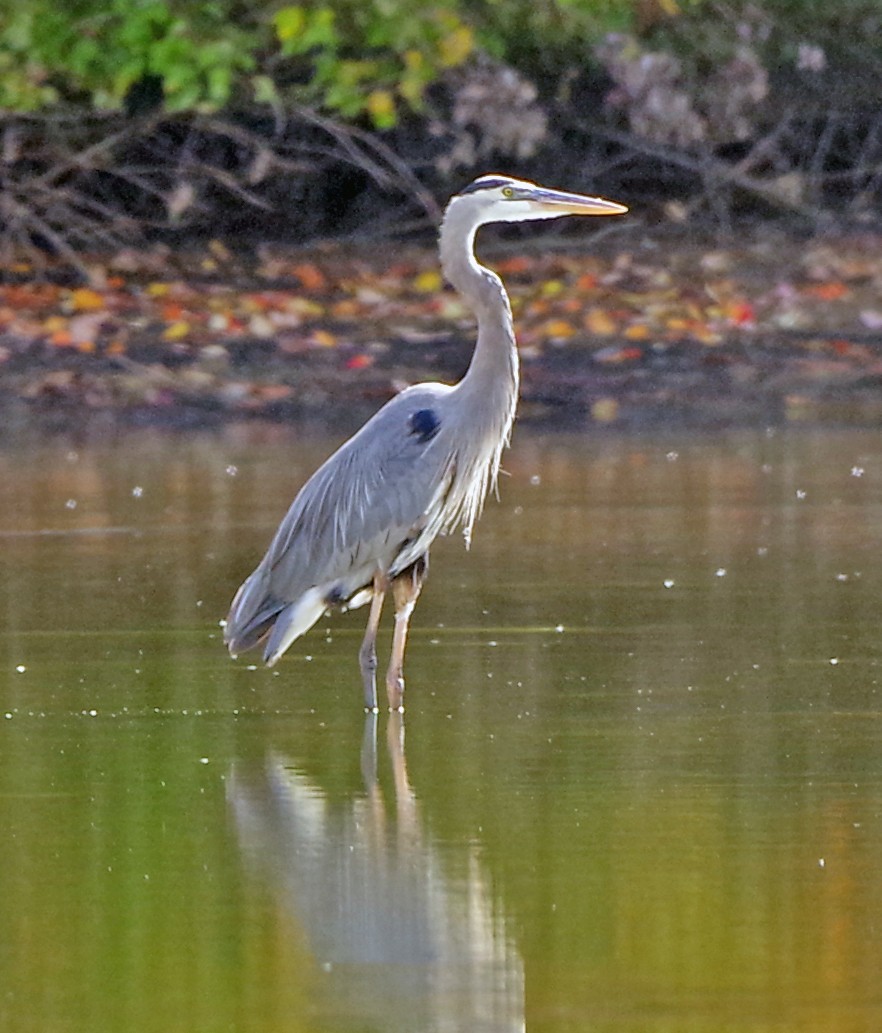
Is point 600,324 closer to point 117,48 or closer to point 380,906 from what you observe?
point 117,48

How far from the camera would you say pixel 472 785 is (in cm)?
638

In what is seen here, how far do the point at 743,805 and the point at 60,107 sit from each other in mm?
12651

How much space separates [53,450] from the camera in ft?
43.6

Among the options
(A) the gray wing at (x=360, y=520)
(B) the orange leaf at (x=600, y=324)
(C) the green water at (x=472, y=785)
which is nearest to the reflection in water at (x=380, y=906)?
(C) the green water at (x=472, y=785)

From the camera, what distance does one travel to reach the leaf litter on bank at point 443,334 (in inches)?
573

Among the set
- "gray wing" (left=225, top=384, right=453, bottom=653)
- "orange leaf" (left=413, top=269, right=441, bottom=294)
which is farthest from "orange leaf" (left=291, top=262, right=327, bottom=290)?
"gray wing" (left=225, top=384, right=453, bottom=653)

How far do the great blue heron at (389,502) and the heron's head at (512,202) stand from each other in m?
0.26

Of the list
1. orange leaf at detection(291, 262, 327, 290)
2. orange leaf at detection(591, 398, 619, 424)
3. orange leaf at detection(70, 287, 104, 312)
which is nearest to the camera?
orange leaf at detection(591, 398, 619, 424)

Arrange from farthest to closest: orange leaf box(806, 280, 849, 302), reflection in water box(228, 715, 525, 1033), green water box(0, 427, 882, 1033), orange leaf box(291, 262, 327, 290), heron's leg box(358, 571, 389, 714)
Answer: orange leaf box(291, 262, 327, 290) < orange leaf box(806, 280, 849, 302) < heron's leg box(358, 571, 389, 714) < green water box(0, 427, 882, 1033) < reflection in water box(228, 715, 525, 1033)

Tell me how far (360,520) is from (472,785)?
5.62 ft

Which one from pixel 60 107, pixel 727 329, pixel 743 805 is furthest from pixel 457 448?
pixel 60 107

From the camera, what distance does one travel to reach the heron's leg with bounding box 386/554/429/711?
7516 millimetres

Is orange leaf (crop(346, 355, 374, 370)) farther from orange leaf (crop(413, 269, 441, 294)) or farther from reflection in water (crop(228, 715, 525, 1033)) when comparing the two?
reflection in water (crop(228, 715, 525, 1033))

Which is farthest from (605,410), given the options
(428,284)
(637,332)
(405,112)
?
(405,112)
